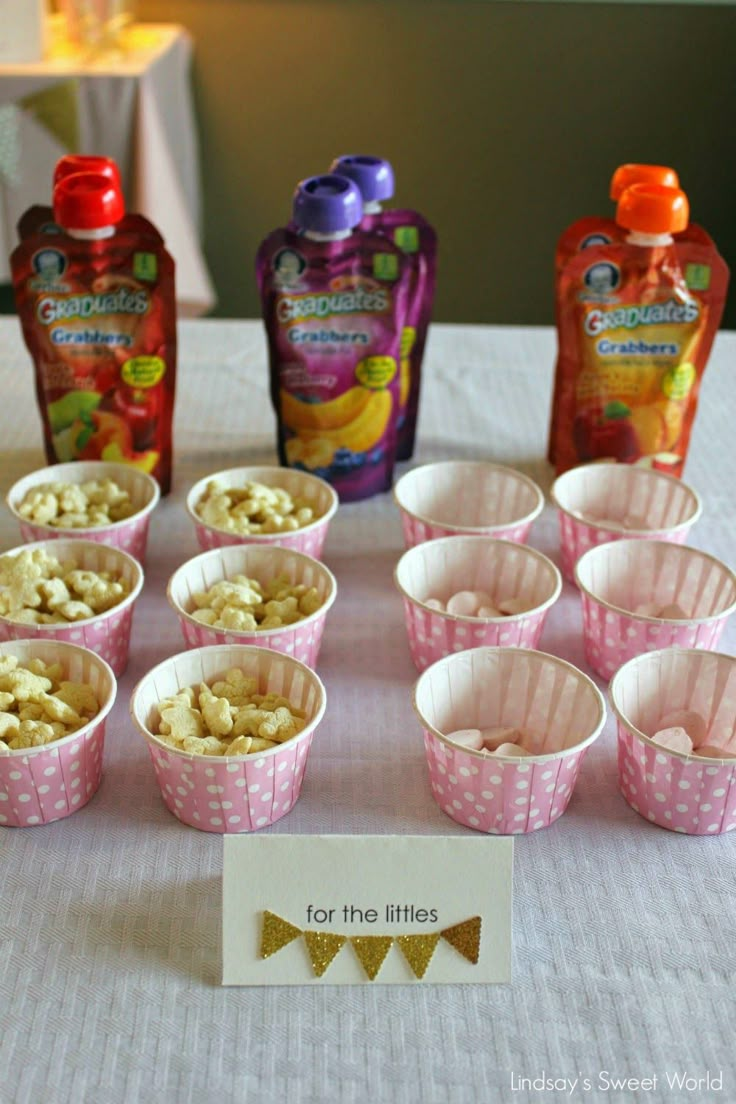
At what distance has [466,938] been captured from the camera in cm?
78

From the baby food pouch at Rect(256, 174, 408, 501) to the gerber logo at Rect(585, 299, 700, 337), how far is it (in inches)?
8.2

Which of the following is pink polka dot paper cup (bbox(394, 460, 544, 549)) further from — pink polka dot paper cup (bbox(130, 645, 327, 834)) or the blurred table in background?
the blurred table in background

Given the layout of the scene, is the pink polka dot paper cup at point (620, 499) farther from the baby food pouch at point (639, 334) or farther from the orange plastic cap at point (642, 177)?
the orange plastic cap at point (642, 177)

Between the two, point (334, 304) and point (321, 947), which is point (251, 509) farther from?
point (321, 947)

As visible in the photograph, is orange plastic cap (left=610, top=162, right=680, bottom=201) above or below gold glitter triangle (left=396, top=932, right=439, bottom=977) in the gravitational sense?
above

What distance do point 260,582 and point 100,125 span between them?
1.55 meters

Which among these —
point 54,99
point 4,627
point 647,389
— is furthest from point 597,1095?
point 54,99

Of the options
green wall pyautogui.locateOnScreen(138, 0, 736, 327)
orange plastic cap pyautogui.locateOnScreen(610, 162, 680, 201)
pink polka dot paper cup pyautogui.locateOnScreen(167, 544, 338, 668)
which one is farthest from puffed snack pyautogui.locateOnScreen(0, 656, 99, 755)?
green wall pyautogui.locateOnScreen(138, 0, 736, 327)

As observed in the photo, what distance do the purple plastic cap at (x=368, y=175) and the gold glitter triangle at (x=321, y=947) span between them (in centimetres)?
80

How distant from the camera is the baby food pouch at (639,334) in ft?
4.09

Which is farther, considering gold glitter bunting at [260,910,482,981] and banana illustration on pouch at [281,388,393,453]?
banana illustration on pouch at [281,388,393,453]

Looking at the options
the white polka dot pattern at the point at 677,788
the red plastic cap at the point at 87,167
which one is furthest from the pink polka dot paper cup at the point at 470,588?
the red plastic cap at the point at 87,167

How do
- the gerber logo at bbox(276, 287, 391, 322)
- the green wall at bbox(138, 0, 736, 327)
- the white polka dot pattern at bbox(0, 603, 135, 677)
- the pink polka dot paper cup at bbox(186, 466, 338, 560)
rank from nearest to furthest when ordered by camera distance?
the white polka dot pattern at bbox(0, 603, 135, 677), the pink polka dot paper cup at bbox(186, 466, 338, 560), the gerber logo at bbox(276, 287, 391, 322), the green wall at bbox(138, 0, 736, 327)

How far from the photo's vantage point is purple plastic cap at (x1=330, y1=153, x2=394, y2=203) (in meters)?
1.27
